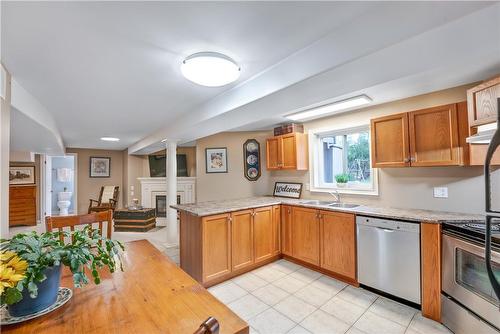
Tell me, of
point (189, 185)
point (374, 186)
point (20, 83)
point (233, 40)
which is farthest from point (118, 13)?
point (189, 185)

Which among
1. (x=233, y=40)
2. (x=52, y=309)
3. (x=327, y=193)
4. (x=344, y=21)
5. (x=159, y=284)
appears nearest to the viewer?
(x=52, y=309)

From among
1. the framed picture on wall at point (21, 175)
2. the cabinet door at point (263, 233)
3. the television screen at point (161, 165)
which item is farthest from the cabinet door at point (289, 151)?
the framed picture on wall at point (21, 175)

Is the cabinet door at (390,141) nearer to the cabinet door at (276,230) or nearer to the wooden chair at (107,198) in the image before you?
the cabinet door at (276,230)

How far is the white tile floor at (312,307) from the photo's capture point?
1.94 metres

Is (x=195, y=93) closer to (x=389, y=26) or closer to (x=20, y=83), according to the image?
(x=20, y=83)

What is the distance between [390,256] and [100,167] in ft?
26.1

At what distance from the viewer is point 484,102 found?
1.80 meters

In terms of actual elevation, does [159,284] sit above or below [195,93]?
below

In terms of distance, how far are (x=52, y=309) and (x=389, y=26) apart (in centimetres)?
218

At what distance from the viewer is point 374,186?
3.01 metres

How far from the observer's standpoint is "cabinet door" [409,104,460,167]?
220cm

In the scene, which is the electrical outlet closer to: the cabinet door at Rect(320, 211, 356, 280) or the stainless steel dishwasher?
the stainless steel dishwasher

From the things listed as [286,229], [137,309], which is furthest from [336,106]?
[137,309]

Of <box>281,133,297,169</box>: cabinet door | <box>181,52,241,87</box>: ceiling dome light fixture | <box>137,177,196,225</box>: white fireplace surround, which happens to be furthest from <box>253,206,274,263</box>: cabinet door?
<box>137,177,196,225</box>: white fireplace surround
